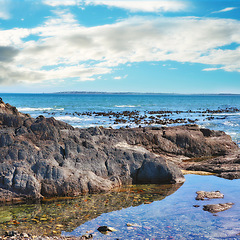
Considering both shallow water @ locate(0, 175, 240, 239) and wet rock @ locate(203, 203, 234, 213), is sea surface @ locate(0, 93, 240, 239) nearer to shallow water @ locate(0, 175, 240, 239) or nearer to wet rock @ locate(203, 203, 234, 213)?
shallow water @ locate(0, 175, 240, 239)

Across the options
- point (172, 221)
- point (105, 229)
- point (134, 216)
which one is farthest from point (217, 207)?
point (105, 229)

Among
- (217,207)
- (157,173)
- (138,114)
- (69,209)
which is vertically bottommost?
(69,209)

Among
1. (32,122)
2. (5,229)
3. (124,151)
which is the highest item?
(32,122)

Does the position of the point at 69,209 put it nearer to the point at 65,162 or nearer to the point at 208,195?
the point at 65,162

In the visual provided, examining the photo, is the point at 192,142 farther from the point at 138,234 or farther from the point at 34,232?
the point at 34,232

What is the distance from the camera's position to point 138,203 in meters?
9.93

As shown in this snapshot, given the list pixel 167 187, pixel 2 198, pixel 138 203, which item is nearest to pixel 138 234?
pixel 138 203

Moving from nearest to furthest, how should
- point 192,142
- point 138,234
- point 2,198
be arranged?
Result: point 138,234
point 2,198
point 192,142

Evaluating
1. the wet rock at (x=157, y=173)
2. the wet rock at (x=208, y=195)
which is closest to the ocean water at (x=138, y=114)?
the wet rock at (x=157, y=173)

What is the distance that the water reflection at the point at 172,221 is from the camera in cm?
747

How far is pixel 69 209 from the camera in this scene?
9.22 metres

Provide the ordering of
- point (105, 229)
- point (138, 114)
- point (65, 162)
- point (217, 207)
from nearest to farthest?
point (105, 229)
point (217, 207)
point (65, 162)
point (138, 114)

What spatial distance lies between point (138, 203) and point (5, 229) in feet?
14.4

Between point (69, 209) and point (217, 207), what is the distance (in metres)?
4.83
